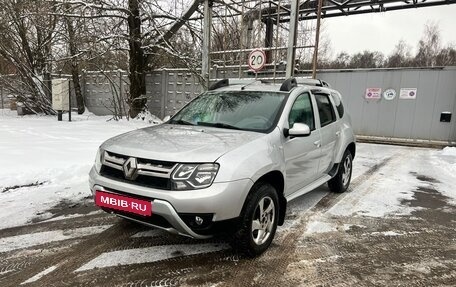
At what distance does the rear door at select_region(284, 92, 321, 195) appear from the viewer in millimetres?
3951

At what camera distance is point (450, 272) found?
3365mm

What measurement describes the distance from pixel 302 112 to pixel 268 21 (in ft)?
42.4

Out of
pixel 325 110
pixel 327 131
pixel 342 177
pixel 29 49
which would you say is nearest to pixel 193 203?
pixel 327 131

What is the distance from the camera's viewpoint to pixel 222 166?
3008mm

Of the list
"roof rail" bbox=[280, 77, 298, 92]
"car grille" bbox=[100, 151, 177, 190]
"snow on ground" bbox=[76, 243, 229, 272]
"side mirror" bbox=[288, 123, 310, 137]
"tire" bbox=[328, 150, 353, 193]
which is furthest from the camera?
"tire" bbox=[328, 150, 353, 193]

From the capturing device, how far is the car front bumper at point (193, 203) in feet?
9.53

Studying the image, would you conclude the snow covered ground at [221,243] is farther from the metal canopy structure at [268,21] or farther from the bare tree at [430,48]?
the bare tree at [430,48]

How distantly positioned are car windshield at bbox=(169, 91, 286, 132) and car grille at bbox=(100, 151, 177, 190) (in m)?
1.12

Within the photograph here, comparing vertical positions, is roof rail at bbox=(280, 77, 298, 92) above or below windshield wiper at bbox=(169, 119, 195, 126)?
above

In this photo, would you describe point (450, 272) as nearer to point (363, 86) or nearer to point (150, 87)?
point (363, 86)

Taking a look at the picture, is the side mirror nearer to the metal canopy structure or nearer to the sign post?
the metal canopy structure

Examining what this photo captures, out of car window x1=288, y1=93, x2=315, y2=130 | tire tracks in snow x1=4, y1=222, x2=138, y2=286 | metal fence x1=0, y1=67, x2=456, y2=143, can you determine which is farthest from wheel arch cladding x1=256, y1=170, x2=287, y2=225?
metal fence x1=0, y1=67, x2=456, y2=143

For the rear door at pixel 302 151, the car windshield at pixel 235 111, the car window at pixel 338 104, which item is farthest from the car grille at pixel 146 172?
the car window at pixel 338 104

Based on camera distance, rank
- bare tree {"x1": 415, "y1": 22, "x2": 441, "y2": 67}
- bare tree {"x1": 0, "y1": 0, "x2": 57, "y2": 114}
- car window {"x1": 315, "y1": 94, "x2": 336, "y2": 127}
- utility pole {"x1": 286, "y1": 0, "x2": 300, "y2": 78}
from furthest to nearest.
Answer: bare tree {"x1": 415, "y1": 22, "x2": 441, "y2": 67} < bare tree {"x1": 0, "y1": 0, "x2": 57, "y2": 114} < utility pole {"x1": 286, "y1": 0, "x2": 300, "y2": 78} < car window {"x1": 315, "y1": 94, "x2": 336, "y2": 127}
